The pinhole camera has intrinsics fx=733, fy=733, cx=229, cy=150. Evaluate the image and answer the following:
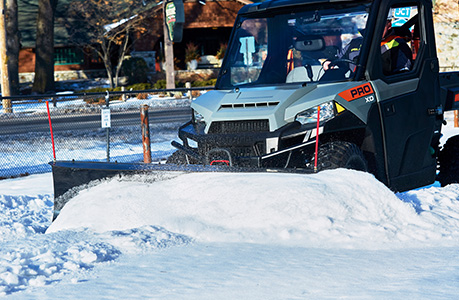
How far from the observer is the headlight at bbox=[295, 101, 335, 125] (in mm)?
6902

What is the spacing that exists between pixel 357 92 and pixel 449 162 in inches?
87.8

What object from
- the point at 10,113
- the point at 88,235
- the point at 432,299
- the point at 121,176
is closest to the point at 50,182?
the point at 10,113

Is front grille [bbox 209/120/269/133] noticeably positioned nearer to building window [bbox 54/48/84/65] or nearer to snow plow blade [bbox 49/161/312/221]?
snow plow blade [bbox 49/161/312/221]

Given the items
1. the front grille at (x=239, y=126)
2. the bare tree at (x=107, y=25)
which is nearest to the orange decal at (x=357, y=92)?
the front grille at (x=239, y=126)

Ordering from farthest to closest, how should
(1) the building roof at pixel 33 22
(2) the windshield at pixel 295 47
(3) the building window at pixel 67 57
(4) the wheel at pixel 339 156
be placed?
(3) the building window at pixel 67 57 → (1) the building roof at pixel 33 22 → (2) the windshield at pixel 295 47 → (4) the wheel at pixel 339 156

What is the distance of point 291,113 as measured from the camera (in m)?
6.97

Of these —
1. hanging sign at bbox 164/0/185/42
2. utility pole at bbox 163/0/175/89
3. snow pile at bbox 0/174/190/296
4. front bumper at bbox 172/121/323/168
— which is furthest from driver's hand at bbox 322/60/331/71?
utility pole at bbox 163/0/175/89

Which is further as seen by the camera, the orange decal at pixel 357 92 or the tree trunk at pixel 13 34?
the tree trunk at pixel 13 34

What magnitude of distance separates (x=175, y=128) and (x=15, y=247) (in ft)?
34.4

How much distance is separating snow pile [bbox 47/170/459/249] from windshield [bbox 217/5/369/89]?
1472 millimetres

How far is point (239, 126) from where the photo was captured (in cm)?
712

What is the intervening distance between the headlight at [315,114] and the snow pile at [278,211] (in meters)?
0.63

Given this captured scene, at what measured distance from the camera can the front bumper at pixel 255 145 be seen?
22.5ft

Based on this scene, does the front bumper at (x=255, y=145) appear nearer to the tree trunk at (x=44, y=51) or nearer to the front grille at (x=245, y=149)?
the front grille at (x=245, y=149)
